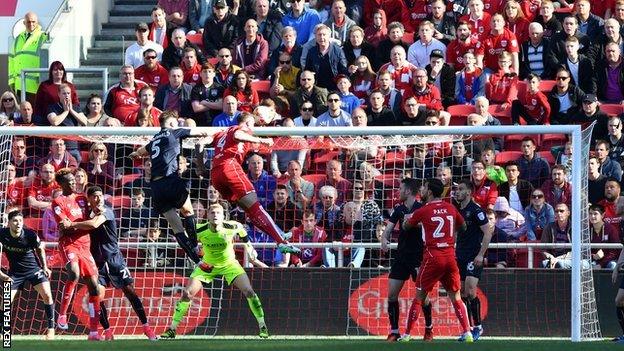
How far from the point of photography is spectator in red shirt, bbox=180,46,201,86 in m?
21.2

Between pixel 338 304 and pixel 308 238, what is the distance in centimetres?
88

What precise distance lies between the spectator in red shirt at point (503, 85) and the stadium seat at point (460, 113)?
41cm

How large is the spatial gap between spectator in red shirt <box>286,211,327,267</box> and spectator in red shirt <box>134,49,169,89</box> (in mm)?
3608

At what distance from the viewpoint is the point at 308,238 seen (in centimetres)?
1903

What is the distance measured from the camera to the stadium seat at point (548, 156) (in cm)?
1903

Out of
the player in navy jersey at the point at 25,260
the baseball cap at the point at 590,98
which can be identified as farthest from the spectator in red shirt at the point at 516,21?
the player in navy jersey at the point at 25,260

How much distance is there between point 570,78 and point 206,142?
645cm

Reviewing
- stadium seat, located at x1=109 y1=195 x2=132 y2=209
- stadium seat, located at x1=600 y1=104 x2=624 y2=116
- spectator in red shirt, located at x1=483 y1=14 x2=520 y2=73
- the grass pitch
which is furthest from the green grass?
spectator in red shirt, located at x1=483 y1=14 x2=520 y2=73

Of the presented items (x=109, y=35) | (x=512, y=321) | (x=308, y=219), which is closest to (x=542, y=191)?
(x=512, y=321)

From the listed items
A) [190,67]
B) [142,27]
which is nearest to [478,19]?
[190,67]

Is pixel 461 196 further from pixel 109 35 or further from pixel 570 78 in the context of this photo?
pixel 109 35

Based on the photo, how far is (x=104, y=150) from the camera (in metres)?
19.0

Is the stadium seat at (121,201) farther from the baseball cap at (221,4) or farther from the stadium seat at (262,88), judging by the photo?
the baseball cap at (221,4)

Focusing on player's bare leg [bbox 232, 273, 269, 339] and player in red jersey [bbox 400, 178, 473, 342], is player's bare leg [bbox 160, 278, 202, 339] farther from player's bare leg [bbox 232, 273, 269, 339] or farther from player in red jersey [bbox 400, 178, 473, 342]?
player in red jersey [bbox 400, 178, 473, 342]
